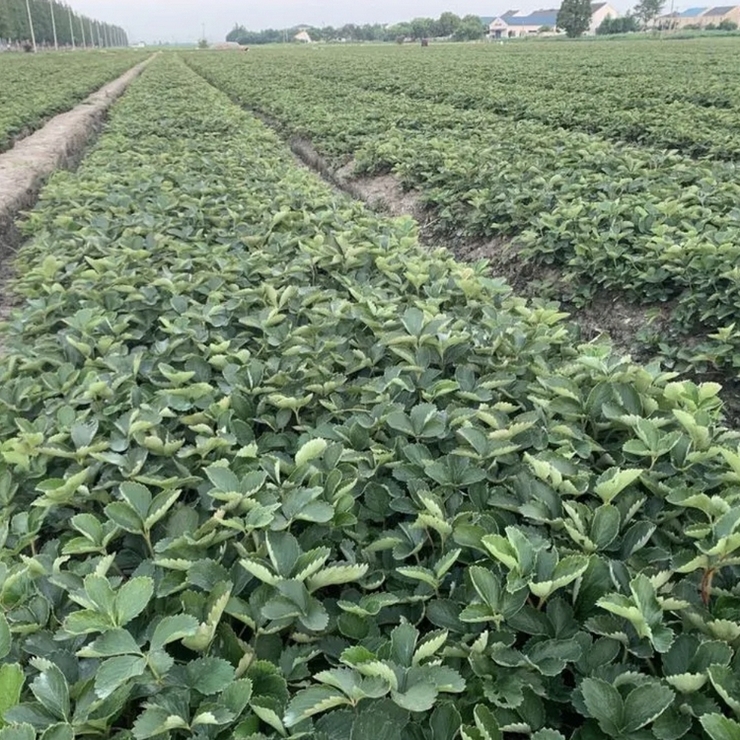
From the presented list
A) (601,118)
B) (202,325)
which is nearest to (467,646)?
(202,325)

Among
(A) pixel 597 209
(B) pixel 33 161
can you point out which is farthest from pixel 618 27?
(A) pixel 597 209

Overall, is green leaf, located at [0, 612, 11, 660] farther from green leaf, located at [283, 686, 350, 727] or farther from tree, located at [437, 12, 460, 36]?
tree, located at [437, 12, 460, 36]

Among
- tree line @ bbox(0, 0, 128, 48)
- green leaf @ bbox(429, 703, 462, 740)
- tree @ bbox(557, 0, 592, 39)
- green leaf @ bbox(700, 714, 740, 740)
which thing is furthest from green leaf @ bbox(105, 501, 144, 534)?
tree @ bbox(557, 0, 592, 39)

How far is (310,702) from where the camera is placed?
106 cm

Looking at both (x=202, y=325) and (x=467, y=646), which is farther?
(x=202, y=325)

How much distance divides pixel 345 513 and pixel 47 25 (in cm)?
9523

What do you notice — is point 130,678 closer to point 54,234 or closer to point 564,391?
point 564,391

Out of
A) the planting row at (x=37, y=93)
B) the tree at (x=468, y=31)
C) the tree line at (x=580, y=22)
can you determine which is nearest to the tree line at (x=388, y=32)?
the tree at (x=468, y=31)

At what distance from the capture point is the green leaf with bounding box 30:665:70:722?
1075 millimetres

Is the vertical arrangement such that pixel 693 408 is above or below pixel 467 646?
above

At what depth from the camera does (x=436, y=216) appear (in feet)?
24.3

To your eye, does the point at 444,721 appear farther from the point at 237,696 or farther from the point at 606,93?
the point at 606,93

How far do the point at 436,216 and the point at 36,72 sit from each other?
2652 centimetres

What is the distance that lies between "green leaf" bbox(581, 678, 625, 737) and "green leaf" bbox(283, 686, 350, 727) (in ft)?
1.27
